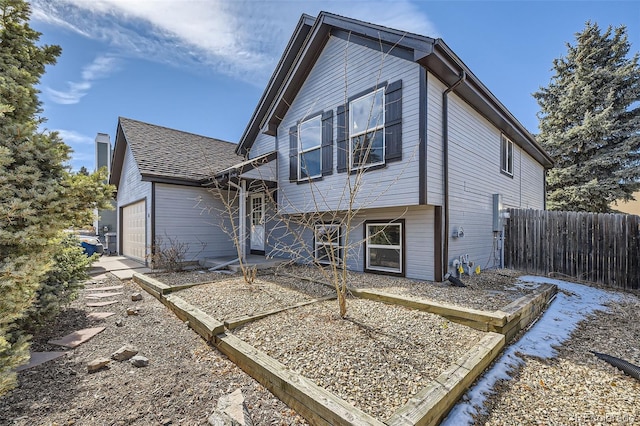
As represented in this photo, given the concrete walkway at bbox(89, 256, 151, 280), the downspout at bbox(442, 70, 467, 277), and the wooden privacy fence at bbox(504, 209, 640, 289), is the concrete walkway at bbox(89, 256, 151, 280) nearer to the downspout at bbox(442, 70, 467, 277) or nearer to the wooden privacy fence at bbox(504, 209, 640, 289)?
the downspout at bbox(442, 70, 467, 277)

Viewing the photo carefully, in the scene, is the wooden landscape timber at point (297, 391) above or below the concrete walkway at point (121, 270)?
above

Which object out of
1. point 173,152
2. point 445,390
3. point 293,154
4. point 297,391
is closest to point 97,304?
point 297,391

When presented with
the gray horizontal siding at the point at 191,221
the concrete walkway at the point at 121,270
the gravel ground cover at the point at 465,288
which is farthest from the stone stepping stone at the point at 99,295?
the gravel ground cover at the point at 465,288

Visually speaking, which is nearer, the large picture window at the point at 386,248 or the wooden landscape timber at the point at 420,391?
the wooden landscape timber at the point at 420,391

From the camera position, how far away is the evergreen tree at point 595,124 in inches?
511

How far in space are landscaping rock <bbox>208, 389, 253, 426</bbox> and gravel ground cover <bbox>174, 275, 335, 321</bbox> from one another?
1.72 metres

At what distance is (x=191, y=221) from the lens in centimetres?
1016

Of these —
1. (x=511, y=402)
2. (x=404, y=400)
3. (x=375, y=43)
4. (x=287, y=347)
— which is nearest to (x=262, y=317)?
(x=287, y=347)

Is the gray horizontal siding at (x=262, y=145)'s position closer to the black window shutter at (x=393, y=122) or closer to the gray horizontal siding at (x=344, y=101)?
the gray horizontal siding at (x=344, y=101)

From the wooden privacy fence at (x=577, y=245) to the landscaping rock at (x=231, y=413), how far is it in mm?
9484

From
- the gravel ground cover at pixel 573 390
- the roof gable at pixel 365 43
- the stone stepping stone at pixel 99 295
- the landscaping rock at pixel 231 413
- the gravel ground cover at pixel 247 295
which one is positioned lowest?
the gravel ground cover at pixel 573 390

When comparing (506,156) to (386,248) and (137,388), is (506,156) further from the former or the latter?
(137,388)

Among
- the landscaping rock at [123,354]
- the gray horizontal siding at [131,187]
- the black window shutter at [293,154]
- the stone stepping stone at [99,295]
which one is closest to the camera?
the landscaping rock at [123,354]

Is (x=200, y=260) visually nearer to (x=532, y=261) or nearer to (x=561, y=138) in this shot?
(x=532, y=261)
